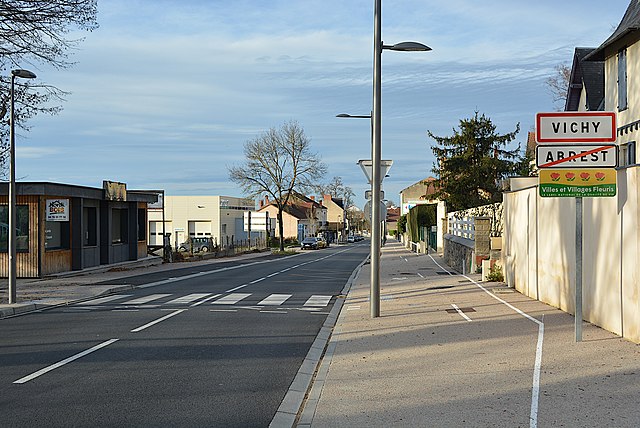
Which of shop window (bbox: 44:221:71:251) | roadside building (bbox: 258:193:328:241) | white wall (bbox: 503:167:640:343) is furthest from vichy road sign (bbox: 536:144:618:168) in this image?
roadside building (bbox: 258:193:328:241)

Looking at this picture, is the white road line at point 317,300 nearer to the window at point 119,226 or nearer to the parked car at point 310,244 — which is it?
the window at point 119,226

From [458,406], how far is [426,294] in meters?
12.0

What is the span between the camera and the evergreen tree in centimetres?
4391

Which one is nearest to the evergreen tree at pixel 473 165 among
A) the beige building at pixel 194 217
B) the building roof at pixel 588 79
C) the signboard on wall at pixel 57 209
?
the building roof at pixel 588 79

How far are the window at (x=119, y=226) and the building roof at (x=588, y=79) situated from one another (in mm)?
23854

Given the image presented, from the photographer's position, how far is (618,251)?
10.4 metres

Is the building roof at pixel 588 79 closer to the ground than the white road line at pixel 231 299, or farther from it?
farther from it

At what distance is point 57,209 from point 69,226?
302 centimetres

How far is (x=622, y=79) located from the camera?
68.0 feet

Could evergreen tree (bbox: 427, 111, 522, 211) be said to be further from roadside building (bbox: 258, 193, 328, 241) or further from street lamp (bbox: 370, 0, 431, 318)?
roadside building (bbox: 258, 193, 328, 241)

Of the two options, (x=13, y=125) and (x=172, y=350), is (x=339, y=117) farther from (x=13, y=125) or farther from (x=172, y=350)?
(x=172, y=350)

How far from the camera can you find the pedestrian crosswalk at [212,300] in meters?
17.9

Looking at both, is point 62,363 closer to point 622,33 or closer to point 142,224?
point 622,33

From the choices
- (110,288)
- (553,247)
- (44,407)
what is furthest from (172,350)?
(110,288)
